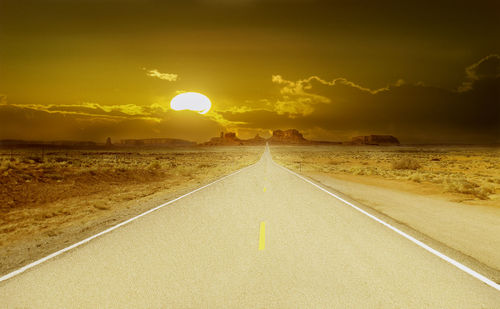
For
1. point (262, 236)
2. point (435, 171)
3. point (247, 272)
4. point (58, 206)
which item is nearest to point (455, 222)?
point (262, 236)

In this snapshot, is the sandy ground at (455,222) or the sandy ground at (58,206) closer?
the sandy ground at (455,222)

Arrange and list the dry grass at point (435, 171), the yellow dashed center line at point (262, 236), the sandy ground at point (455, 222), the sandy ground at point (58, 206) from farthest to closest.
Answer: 1. the dry grass at point (435, 171)
2. the sandy ground at point (58, 206)
3. the yellow dashed center line at point (262, 236)
4. the sandy ground at point (455, 222)

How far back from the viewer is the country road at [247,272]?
3.87 metres

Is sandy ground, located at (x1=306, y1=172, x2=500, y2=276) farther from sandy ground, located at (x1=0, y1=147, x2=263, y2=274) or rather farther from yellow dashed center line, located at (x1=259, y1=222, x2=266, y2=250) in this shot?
sandy ground, located at (x1=0, y1=147, x2=263, y2=274)

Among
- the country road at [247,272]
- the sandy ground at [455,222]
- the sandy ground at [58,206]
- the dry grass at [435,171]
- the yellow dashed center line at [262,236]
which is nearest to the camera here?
the country road at [247,272]

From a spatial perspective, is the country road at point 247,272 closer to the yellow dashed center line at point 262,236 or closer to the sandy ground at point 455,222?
the yellow dashed center line at point 262,236

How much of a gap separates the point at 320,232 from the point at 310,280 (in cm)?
310

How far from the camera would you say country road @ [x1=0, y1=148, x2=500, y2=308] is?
3.87 metres

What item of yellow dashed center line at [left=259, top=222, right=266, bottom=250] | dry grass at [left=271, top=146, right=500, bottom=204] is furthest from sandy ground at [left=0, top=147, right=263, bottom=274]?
dry grass at [left=271, top=146, right=500, bottom=204]

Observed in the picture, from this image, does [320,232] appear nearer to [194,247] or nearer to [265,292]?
[194,247]

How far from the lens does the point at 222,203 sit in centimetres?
1188

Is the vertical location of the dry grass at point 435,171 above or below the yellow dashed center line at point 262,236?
below

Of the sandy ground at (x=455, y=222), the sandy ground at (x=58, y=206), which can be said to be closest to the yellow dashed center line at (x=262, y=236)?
the sandy ground at (x=455, y=222)

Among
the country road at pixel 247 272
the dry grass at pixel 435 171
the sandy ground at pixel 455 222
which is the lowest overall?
the dry grass at pixel 435 171
